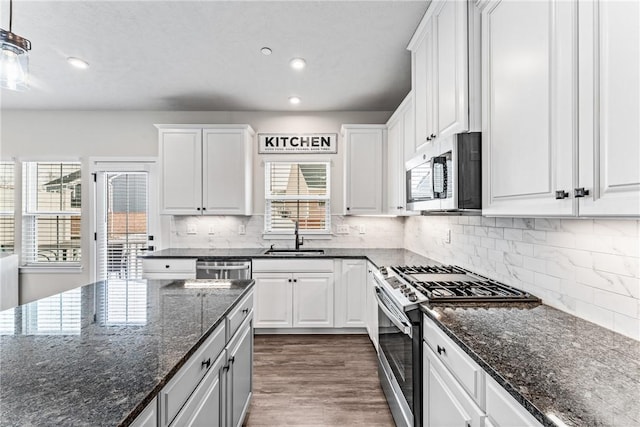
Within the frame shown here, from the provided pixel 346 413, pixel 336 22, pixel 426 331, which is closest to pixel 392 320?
pixel 426 331

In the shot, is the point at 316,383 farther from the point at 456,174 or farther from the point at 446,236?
the point at 456,174

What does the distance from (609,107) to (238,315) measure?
70.5 inches

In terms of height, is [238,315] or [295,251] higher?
[295,251]

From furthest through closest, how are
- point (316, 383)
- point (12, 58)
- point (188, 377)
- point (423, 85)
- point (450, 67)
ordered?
point (316, 383)
point (423, 85)
point (450, 67)
point (12, 58)
point (188, 377)

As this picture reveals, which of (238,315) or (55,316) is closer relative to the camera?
(55,316)

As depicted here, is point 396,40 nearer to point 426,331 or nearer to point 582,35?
point 582,35

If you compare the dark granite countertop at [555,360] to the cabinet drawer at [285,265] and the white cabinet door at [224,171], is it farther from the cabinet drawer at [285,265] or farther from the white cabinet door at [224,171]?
the white cabinet door at [224,171]

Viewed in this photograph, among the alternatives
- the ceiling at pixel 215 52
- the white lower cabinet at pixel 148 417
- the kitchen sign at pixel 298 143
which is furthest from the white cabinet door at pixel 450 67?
the kitchen sign at pixel 298 143

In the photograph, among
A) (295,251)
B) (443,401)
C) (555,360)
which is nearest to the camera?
(555,360)

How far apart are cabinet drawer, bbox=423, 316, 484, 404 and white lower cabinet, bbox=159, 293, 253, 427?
985mm

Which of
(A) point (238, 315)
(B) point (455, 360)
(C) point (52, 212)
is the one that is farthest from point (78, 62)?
(B) point (455, 360)

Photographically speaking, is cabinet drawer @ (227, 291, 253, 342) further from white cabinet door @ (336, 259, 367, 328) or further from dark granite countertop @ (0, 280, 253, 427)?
white cabinet door @ (336, 259, 367, 328)

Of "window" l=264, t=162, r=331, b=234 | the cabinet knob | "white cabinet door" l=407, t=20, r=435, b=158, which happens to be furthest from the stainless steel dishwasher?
the cabinet knob

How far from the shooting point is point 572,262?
1.48 meters
